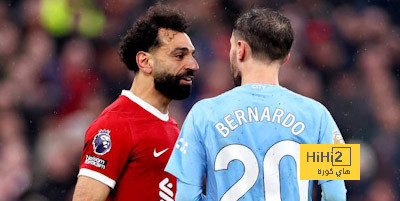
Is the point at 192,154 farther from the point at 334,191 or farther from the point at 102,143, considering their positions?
the point at 102,143

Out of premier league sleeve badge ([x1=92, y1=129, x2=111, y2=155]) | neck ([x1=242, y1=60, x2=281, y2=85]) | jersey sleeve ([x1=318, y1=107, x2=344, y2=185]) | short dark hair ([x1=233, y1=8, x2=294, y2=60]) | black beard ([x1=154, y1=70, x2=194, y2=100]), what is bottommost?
premier league sleeve badge ([x1=92, y1=129, x2=111, y2=155])

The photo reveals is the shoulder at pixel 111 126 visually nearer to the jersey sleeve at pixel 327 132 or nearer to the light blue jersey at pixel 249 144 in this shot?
the light blue jersey at pixel 249 144

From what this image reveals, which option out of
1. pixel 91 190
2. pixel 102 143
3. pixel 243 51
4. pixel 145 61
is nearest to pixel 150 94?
pixel 145 61

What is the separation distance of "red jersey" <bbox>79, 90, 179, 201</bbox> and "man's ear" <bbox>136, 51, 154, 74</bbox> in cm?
29

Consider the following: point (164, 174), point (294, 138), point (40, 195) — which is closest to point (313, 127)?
point (294, 138)

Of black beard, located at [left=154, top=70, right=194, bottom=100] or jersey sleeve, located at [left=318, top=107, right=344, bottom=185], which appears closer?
jersey sleeve, located at [left=318, top=107, right=344, bottom=185]

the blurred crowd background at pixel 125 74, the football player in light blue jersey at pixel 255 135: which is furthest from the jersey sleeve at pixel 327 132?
the blurred crowd background at pixel 125 74

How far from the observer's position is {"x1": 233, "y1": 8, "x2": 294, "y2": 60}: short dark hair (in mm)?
2875

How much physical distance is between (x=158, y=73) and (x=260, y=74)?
3.71 feet

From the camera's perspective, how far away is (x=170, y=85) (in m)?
3.89

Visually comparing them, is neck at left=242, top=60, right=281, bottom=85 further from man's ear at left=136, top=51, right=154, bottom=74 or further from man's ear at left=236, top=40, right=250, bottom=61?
man's ear at left=136, top=51, right=154, bottom=74

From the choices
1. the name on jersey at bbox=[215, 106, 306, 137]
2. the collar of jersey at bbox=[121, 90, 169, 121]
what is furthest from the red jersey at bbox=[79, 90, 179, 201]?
the name on jersey at bbox=[215, 106, 306, 137]

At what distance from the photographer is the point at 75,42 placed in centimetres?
762

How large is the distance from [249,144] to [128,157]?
1012mm
